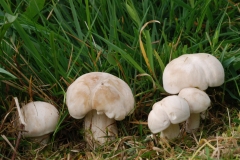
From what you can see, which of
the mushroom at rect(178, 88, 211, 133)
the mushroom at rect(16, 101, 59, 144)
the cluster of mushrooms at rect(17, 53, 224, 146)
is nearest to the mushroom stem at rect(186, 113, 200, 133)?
the cluster of mushrooms at rect(17, 53, 224, 146)

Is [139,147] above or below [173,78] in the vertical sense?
below

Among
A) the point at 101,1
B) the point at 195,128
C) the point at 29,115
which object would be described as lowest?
the point at 195,128

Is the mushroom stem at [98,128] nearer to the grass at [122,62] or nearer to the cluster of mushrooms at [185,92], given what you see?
the grass at [122,62]

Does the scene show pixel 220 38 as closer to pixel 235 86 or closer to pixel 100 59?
pixel 235 86

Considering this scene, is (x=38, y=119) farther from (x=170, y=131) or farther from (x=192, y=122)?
(x=192, y=122)

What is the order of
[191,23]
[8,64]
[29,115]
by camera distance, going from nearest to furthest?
1. [29,115]
2. [8,64]
3. [191,23]

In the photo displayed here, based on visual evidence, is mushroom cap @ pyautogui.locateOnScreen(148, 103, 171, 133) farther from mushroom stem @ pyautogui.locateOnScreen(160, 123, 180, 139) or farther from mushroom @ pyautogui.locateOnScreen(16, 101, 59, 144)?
mushroom @ pyautogui.locateOnScreen(16, 101, 59, 144)

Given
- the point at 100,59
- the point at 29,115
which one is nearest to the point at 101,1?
the point at 100,59

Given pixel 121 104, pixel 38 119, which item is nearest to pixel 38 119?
pixel 38 119
